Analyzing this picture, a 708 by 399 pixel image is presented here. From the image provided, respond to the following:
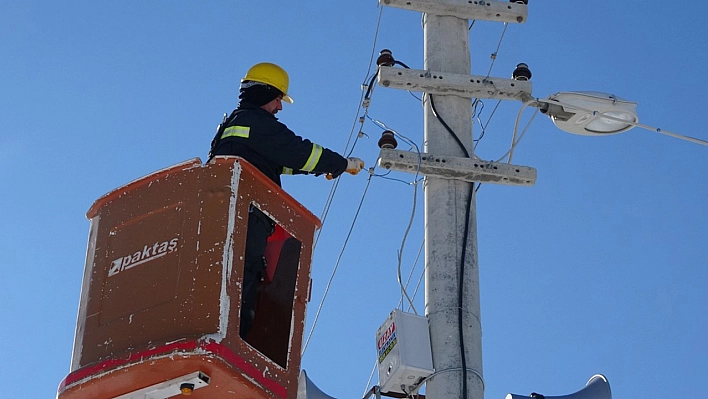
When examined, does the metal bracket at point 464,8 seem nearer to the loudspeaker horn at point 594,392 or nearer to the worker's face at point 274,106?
the worker's face at point 274,106

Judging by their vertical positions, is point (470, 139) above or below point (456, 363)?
above

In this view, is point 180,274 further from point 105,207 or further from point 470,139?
point 470,139

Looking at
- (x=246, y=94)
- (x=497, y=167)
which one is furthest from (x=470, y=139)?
(x=246, y=94)

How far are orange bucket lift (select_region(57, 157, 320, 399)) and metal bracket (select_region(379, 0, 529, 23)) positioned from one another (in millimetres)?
2741

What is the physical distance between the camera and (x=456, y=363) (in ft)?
28.0

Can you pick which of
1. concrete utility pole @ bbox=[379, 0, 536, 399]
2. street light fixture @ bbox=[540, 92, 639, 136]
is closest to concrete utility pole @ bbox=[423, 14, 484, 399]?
concrete utility pole @ bbox=[379, 0, 536, 399]

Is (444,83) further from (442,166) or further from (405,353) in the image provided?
(405,353)

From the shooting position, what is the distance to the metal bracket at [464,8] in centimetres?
1011

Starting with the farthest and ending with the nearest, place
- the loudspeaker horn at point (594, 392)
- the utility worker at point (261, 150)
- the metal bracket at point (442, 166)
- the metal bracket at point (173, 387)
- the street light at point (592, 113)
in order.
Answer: the street light at point (592, 113) → the metal bracket at point (442, 166) → the loudspeaker horn at point (594, 392) → the utility worker at point (261, 150) → the metal bracket at point (173, 387)

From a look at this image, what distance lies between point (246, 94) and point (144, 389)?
2143 mm

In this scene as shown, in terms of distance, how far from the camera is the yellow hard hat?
28.5ft

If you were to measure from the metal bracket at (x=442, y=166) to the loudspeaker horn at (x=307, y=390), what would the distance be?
5.17 feet

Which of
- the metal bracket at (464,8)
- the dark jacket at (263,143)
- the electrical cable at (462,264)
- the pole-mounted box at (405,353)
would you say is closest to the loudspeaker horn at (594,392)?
the electrical cable at (462,264)

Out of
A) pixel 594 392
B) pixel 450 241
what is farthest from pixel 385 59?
pixel 594 392
